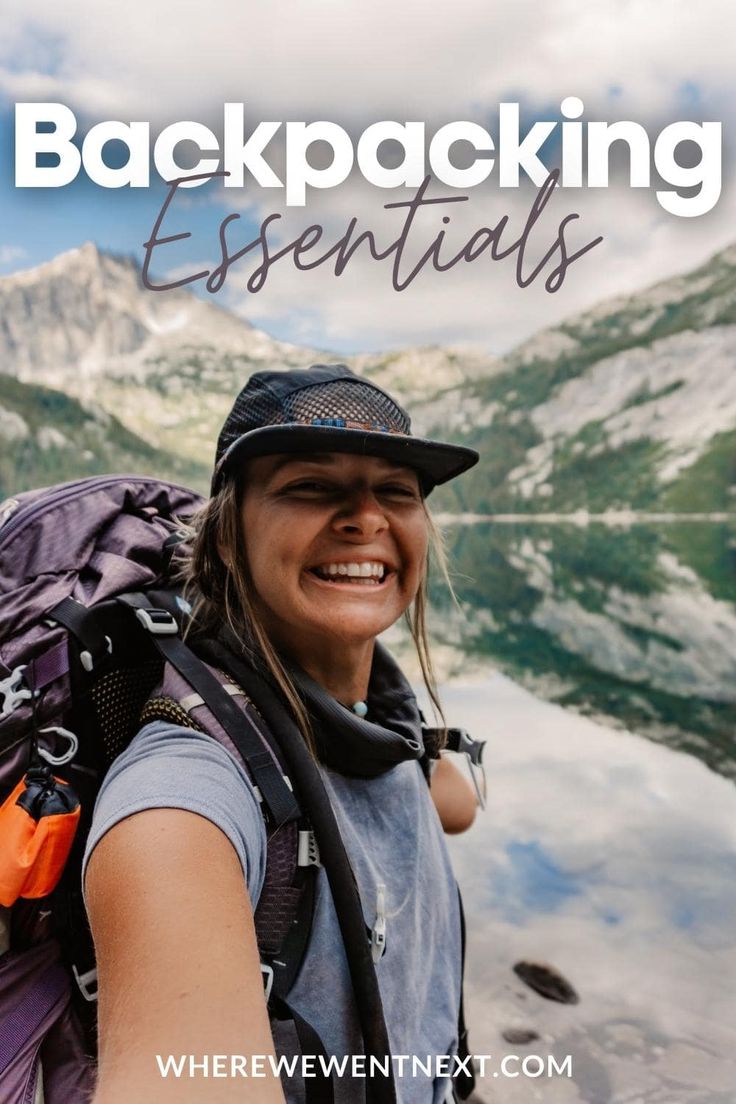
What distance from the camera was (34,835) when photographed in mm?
2148

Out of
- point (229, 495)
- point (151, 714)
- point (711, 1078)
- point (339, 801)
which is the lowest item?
point (711, 1078)

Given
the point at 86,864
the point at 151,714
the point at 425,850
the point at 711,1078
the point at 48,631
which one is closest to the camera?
the point at 86,864

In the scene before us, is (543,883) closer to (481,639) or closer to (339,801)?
(339,801)

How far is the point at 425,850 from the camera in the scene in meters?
2.95

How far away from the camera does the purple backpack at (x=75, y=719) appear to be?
215cm

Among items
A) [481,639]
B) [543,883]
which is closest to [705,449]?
[481,639]

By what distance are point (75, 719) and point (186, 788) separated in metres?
0.70

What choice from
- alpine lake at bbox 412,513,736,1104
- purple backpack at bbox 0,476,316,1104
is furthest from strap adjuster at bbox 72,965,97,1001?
alpine lake at bbox 412,513,736,1104

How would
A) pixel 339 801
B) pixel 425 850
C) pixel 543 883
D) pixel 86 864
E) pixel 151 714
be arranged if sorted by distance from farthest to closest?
1. pixel 543 883
2. pixel 425 850
3. pixel 339 801
4. pixel 151 714
5. pixel 86 864

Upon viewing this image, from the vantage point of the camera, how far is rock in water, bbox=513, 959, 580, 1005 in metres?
7.29

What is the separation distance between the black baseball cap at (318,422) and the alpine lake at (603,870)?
111 cm

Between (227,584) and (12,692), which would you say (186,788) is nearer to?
(12,692)

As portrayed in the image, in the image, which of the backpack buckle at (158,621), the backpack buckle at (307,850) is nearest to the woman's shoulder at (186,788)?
the backpack buckle at (307,850)

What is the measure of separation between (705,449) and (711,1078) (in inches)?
8336
